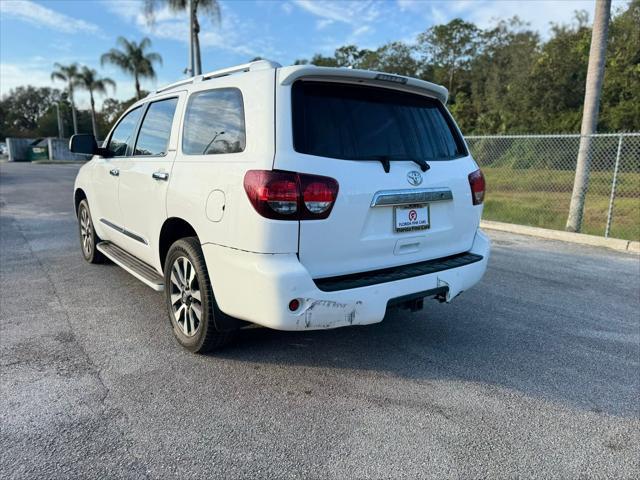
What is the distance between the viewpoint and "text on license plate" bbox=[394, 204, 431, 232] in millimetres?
3055

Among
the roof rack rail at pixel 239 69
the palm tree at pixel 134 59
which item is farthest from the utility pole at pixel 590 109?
the palm tree at pixel 134 59

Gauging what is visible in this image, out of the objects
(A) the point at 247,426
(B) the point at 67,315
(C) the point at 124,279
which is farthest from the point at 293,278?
(C) the point at 124,279

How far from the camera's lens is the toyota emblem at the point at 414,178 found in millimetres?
3066

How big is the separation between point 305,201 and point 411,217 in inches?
32.8

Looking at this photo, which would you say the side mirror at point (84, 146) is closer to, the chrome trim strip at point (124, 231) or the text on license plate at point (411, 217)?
the chrome trim strip at point (124, 231)

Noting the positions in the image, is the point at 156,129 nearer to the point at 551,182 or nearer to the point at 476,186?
the point at 476,186

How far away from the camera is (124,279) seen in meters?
5.25

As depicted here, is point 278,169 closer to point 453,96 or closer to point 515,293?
point 515,293

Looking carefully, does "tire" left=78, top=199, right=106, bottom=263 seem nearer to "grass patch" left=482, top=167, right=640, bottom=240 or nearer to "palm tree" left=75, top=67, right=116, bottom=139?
"grass patch" left=482, top=167, right=640, bottom=240

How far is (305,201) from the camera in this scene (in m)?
2.65

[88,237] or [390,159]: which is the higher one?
[390,159]

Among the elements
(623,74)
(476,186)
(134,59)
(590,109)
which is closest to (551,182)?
(590,109)

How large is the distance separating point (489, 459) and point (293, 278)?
1365 millimetres

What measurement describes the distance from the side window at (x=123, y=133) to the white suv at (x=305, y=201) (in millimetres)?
862
